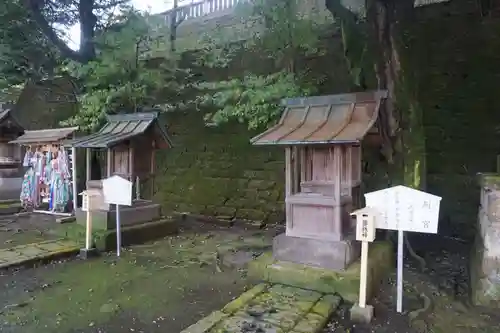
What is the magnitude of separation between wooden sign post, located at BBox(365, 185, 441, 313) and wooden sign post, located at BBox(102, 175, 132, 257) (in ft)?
11.4

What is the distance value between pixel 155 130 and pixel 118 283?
10.0 ft

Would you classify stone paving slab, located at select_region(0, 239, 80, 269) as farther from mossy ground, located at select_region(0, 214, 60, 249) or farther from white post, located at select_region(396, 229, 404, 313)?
white post, located at select_region(396, 229, 404, 313)

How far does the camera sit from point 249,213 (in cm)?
870

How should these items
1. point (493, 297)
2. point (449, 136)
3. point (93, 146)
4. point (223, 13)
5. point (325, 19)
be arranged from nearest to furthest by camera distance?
point (493, 297) < point (93, 146) < point (449, 136) < point (325, 19) < point (223, 13)

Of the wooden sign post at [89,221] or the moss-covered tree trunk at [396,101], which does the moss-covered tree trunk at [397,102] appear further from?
the wooden sign post at [89,221]

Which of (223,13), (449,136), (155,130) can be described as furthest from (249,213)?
(223,13)

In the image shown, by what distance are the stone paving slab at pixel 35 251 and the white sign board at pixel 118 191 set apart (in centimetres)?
98

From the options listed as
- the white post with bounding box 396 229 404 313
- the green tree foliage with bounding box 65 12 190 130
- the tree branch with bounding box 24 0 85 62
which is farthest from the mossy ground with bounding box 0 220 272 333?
the tree branch with bounding box 24 0 85 62

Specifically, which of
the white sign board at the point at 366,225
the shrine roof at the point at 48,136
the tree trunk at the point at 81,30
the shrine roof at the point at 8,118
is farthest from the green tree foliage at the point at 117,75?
the white sign board at the point at 366,225

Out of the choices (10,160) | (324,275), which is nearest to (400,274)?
(324,275)

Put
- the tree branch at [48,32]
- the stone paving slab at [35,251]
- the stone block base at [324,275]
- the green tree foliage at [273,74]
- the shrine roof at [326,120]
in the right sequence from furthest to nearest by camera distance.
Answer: the tree branch at [48,32], the green tree foliage at [273,74], the stone paving slab at [35,251], the shrine roof at [326,120], the stone block base at [324,275]

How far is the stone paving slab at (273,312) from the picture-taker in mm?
3270

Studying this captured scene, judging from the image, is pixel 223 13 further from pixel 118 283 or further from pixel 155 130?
pixel 118 283

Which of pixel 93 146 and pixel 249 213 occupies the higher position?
pixel 93 146
